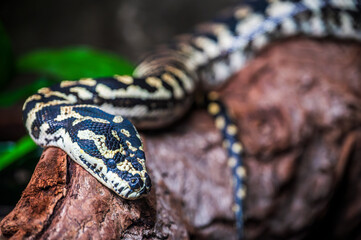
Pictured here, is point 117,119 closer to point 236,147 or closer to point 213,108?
point 236,147

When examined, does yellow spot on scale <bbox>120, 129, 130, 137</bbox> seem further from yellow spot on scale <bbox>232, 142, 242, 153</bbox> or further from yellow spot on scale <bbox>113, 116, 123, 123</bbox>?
yellow spot on scale <bbox>232, 142, 242, 153</bbox>

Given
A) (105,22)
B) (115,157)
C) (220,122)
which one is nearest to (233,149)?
(220,122)

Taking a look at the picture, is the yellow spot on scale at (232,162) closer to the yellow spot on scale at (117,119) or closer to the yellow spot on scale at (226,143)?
the yellow spot on scale at (226,143)

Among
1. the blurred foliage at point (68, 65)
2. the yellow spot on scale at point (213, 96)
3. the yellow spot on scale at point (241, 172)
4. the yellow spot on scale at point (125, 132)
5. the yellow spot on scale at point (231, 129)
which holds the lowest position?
the yellow spot on scale at point (241, 172)

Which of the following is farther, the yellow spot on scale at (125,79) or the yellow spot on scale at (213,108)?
the yellow spot on scale at (213,108)

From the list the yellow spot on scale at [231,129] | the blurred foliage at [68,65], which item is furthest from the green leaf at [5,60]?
the yellow spot on scale at [231,129]

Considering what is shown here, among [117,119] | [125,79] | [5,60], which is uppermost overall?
[5,60]

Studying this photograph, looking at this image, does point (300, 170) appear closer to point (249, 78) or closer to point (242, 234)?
point (242, 234)
